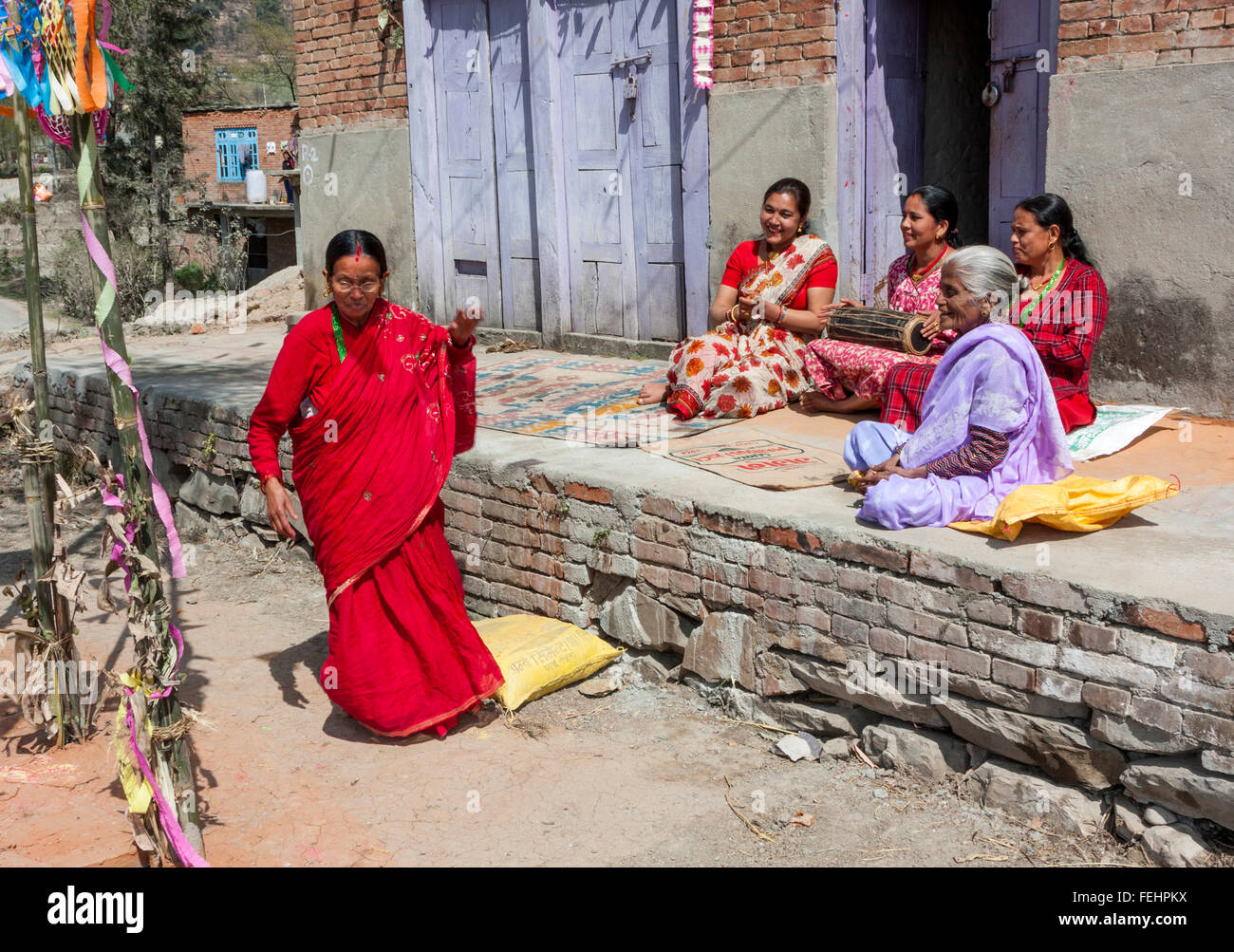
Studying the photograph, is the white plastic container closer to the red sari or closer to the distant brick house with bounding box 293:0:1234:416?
the distant brick house with bounding box 293:0:1234:416

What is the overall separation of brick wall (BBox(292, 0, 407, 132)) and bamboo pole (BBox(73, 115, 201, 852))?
5.84 meters

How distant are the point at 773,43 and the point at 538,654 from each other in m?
3.84

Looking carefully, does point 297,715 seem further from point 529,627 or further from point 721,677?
point 721,677

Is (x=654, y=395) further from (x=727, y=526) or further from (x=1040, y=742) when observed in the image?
(x=1040, y=742)

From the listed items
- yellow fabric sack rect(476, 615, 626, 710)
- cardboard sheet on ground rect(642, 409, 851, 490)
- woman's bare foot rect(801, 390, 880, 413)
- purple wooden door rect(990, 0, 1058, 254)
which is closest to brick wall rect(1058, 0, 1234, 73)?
purple wooden door rect(990, 0, 1058, 254)

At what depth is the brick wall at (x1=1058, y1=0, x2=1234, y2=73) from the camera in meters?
4.88

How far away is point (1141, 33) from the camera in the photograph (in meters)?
5.06

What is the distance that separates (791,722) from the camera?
4242mm

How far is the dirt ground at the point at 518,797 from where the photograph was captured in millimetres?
3480

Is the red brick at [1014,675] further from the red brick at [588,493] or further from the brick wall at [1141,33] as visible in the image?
the brick wall at [1141,33]

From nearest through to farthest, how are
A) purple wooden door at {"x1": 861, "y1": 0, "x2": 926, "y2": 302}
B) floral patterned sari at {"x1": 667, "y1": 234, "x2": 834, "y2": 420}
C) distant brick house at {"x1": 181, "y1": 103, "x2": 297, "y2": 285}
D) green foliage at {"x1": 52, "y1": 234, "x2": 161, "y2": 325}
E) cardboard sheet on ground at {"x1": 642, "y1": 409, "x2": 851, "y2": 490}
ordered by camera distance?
cardboard sheet on ground at {"x1": 642, "y1": 409, "x2": 851, "y2": 490}
floral patterned sari at {"x1": 667, "y1": 234, "x2": 834, "y2": 420}
purple wooden door at {"x1": 861, "y1": 0, "x2": 926, "y2": 302}
green foliage at {"x1": 52, "y1": 234, "x2": 161, "y2": 325}
distant brick house at {"x1": 181, "y1": 103, "x2": 297, "y2": 285}

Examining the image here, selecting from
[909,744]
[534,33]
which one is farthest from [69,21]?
[534,33]

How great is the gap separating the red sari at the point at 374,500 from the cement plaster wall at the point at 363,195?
16.2 feet

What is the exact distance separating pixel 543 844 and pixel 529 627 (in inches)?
55.0
